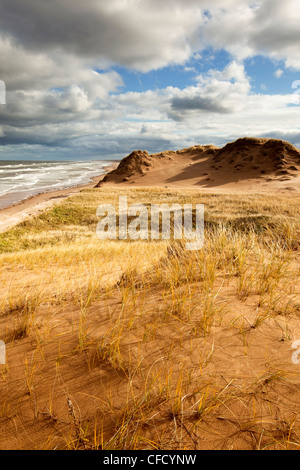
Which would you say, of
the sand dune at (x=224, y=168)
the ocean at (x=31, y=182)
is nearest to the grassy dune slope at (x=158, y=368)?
the ocean at (x=31, y=182)

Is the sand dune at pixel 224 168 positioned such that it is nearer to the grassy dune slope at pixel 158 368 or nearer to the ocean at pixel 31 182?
the ocean at pixel 31 182

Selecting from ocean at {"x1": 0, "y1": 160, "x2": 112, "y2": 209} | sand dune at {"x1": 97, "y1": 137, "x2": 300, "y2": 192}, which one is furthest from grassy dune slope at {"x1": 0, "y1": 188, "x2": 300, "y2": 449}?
sand dune at {"x1": 97, "y1": 137, "x2": 300, "y2": 192}

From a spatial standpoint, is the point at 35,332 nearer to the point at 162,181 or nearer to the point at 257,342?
the point at 257,342

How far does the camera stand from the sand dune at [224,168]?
1513 inches

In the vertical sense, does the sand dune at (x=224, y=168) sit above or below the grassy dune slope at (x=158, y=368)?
above

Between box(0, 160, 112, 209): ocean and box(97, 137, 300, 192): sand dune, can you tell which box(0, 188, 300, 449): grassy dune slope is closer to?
box(0, 160, 112, 209): ocean

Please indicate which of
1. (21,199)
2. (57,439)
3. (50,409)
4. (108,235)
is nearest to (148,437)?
(57,439)

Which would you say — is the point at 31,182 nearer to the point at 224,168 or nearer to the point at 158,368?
the point at 224,168

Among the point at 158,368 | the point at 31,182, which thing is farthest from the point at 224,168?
the point at 158,368

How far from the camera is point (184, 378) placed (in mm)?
1820

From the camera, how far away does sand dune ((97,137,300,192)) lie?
3844 centimetres

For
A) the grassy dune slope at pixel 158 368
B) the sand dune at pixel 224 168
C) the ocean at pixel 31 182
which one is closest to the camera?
the grassy dune slope at pixel 158 368

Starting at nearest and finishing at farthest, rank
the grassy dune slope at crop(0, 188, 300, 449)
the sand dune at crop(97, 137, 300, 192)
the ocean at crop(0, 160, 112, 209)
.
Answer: the grassy dune slope at crop(0, 188, 300, 449), the ocean at crop(0, 160, 112, 209), the sand dune at crop(97, 137, 300, 192)
